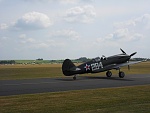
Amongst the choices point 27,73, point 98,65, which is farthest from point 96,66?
point 27,73

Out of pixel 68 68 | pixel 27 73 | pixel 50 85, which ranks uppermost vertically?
pixel 68 68

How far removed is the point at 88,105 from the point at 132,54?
975 inches

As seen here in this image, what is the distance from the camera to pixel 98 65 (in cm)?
3106

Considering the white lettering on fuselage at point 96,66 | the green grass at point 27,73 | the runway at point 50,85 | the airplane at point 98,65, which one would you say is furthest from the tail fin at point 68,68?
the green grass at point 27,73

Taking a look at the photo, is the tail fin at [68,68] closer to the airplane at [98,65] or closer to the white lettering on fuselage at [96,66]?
the airplane at [98,65]

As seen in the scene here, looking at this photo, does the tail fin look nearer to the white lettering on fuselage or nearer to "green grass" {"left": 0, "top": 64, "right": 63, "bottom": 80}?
the white lettering on fuselage

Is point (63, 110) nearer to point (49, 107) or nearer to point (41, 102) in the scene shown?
point (49, 107)

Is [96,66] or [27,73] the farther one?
[27,73]

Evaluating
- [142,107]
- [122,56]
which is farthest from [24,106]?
[122,56]

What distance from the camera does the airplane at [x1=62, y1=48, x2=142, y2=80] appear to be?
2859 cm

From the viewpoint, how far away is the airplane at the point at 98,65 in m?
28.6

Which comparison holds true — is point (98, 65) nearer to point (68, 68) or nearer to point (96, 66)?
point (96, 66)

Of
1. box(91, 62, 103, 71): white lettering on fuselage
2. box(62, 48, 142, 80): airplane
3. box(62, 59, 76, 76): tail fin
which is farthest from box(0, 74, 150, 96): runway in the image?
box(91, 62, 103, 71): white lettering on fuselage

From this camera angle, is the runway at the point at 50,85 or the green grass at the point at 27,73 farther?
the green grass at the point at 27,73
